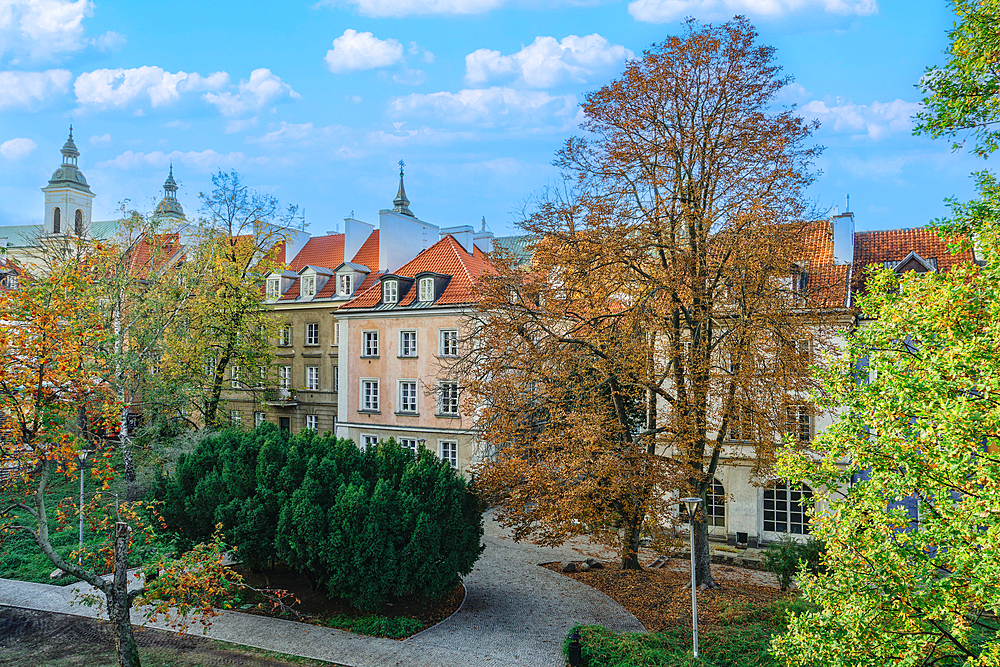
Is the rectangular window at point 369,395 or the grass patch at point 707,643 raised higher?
the rectangular window at point 369,395

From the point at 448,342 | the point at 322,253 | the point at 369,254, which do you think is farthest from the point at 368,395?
the point at 322,253

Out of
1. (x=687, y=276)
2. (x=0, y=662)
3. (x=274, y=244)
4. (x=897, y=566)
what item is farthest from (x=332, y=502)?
(x=274, y=244)

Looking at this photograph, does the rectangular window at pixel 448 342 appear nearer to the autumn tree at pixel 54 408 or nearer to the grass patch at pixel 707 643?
the grass patch at pixel 707 643

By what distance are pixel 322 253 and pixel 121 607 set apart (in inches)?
1278

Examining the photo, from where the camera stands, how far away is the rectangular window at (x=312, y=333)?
125ft

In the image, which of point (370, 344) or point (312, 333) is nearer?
point (370, 344)

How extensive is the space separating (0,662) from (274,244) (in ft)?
68.9

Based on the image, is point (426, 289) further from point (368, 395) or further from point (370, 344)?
point (368, 395)

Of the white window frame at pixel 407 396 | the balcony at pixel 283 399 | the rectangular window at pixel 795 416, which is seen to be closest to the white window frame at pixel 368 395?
the white window frame at pixel 407 396

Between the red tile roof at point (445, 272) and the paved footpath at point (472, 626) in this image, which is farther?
the red tile roof at point (445, 272)

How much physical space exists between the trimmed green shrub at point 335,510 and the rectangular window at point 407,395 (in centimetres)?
1358

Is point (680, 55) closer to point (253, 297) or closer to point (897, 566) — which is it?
point (897, 566)

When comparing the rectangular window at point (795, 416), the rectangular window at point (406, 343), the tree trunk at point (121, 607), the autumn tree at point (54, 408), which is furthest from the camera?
the rectangular window at point (406, 343)

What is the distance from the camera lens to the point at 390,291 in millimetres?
33312
